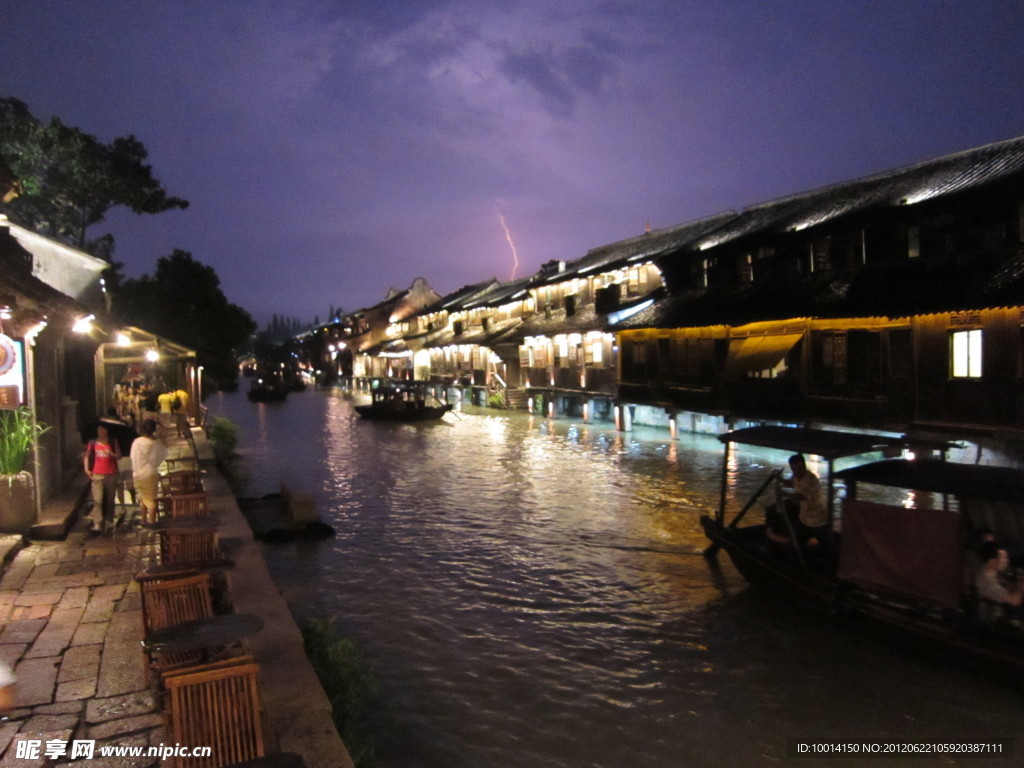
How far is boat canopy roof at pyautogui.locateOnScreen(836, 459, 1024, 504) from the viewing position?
25.7ft

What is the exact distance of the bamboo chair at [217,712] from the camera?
14.4 ft

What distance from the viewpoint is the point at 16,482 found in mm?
10789

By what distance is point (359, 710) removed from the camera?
7.41m

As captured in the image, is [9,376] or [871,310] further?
[871,310]

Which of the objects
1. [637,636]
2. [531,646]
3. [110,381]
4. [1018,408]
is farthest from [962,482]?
[110,381]

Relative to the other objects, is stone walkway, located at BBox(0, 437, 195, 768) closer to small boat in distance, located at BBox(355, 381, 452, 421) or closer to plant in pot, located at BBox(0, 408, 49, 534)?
plant in pot, located at BBox(0, 408, 49, 534)

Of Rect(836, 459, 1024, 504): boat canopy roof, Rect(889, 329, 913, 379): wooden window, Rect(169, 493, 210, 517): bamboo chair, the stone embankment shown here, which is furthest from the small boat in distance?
Rect(836, 459, 1024, 504): boat canopy roof

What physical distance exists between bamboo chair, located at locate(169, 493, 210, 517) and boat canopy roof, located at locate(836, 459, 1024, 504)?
8.13 meters

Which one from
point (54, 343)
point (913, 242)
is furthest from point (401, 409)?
point (913, 242)

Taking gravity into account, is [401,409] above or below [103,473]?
below

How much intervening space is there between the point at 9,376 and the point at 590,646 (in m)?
8.68

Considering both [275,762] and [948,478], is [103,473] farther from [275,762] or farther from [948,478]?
[948,478]

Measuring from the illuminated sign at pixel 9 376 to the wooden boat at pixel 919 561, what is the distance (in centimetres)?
1065

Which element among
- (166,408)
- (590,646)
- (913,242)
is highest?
(913,242)
